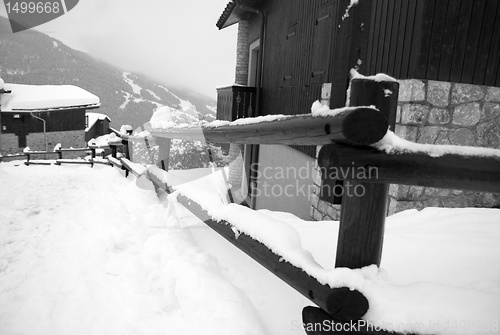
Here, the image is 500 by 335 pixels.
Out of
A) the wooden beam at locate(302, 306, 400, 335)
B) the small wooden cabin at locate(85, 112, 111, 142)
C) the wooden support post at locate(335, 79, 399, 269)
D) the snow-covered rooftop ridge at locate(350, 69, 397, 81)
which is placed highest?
the snow-covered rooftop ridge at locate(350, 69, 397, 81)

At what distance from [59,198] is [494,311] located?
6995 mm

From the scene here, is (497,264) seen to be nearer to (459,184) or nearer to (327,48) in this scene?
(459,184)

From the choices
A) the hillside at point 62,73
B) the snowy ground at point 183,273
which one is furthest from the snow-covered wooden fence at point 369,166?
the hillside at point 62,73

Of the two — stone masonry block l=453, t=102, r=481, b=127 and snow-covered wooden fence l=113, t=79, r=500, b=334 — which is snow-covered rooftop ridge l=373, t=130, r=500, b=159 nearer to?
snow-covered wooden fence l=113, t=79, r=500, b=334

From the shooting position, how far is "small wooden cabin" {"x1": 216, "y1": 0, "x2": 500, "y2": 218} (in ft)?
5.64

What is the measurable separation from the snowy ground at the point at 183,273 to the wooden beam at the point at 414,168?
1.76ft

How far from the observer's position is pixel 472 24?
3.65 m

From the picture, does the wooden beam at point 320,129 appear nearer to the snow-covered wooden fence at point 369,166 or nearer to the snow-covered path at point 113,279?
the snow-covered wooden fence at point 369,166

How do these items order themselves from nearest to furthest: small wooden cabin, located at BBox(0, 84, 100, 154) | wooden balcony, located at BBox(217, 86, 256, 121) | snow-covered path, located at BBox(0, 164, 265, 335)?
1. snow-covered path, located at BBox(0, 164, 265, 335)
2. wooden balcony, located at BBox(217, 86, 256, 121)
3. small wooden cabin, located at BBox(0, 84, 100, 154)

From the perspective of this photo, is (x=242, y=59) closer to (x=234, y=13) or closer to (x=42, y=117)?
(x=234, y=13)

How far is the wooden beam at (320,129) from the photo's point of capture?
1.33 meters

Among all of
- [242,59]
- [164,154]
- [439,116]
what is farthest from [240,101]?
[439,116]

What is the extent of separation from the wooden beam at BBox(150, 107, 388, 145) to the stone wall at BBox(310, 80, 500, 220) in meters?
2.06

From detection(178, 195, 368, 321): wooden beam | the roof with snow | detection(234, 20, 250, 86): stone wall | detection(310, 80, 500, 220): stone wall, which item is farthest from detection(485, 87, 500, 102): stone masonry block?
detection(234, 20, 250, 86): stone wall
